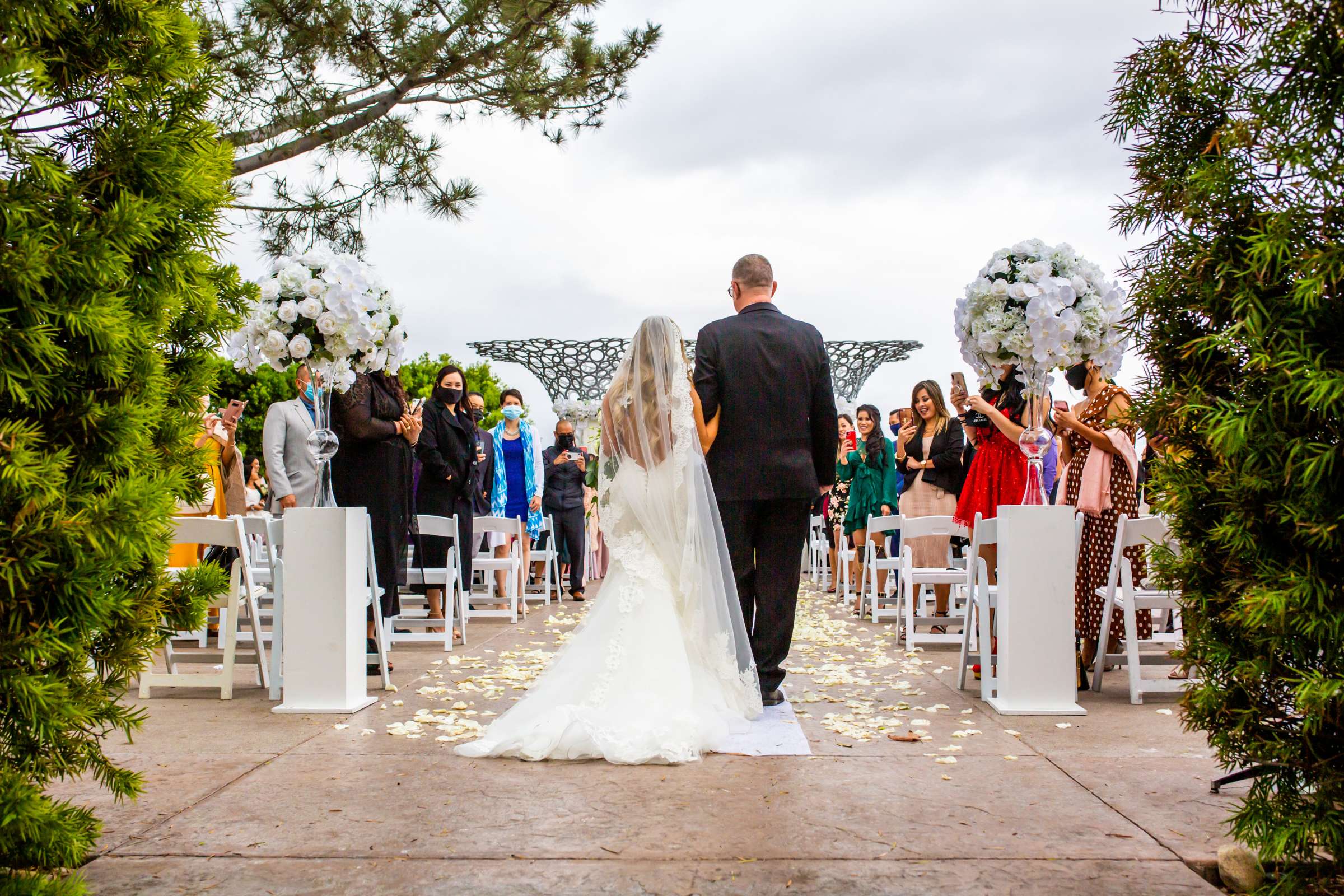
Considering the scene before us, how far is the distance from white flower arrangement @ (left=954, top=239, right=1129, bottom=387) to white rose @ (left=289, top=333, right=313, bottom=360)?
381 cm

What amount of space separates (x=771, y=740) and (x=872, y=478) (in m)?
7.59

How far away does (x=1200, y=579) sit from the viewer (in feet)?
9.65

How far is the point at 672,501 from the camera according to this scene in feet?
18.9

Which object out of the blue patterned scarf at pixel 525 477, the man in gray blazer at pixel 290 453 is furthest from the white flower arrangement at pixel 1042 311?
the blue patterned scarf at pixel 525 477

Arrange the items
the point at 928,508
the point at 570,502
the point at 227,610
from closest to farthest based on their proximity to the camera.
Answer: the point at 227,610, the point at 928,508, the point at 570,502

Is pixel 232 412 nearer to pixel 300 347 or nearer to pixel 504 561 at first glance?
pixel 504 561

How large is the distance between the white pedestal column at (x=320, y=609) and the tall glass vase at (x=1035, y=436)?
378 centimetres

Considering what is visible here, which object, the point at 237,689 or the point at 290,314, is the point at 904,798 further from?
the point at 237,689

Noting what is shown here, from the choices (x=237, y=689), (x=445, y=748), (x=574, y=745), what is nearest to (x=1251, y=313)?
(x=574, y=745)

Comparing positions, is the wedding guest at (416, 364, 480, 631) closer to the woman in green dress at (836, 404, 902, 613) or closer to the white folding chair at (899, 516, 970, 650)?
the white folding chair at (899, 516, 970, 650)

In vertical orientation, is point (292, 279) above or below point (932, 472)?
above

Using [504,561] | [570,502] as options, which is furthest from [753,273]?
[570,502]

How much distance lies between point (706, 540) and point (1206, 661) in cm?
316

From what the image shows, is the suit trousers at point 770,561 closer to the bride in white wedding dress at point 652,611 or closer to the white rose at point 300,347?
the bride in white wedding dress at point 652,611
